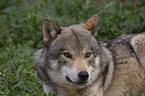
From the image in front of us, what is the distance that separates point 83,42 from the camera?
4102 millimetres

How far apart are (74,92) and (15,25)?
3.92 metres

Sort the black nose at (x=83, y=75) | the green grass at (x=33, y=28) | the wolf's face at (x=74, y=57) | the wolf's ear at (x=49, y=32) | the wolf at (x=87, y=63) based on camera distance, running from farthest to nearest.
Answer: the green grass at (x=33, y=28) → the wolf's ear at (x=49, y=32) → the wolf at (x=87, y=63) → the wolf's face at (x=74, y=57) → the black nose at (x=83, y=75)

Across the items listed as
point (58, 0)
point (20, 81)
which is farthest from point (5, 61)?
point (58, 0)

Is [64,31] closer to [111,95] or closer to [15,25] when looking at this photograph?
[111,95]

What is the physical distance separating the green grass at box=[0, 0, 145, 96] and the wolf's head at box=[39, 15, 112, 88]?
1.00m

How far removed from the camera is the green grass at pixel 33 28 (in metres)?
4.97

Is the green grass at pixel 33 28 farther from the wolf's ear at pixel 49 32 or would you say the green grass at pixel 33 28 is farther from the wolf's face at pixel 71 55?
the wolf's ear at pixel 49 32

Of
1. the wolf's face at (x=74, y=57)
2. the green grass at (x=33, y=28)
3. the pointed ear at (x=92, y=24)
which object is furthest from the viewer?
the green grass at (x=33, y=28)

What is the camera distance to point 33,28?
7.05 metres

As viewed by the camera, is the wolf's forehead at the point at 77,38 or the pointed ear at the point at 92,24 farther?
the pointed ear at the point at 92,24

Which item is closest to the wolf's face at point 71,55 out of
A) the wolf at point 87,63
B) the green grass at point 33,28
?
the wolf at point 87,63

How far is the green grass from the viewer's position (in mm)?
4973

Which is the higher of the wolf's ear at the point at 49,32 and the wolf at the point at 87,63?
the wolf's ear at the point at 49,32

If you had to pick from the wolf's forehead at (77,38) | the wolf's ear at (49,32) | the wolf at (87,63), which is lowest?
the wolf at (87,63)
